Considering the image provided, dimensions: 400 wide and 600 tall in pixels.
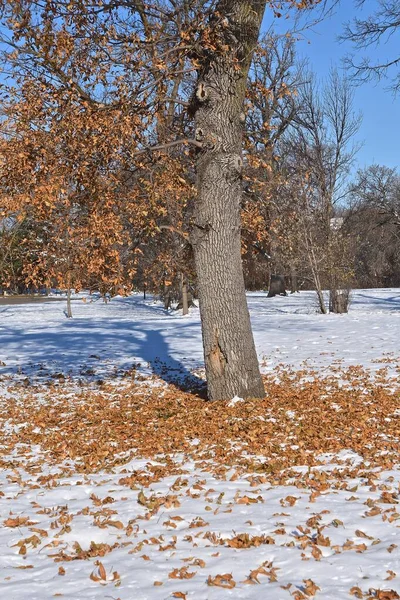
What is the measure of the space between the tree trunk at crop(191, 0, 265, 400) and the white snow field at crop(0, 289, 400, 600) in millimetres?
556

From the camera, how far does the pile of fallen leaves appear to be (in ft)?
18.9

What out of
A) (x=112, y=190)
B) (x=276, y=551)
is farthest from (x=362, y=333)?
(x=276, y=551)

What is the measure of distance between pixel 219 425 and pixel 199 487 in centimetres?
208

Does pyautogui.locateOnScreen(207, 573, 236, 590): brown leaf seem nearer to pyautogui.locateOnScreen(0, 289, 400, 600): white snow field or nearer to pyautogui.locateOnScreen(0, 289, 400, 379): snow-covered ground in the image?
pyautogui.locateOnScreen(0, 289, 400, 600): white snow field

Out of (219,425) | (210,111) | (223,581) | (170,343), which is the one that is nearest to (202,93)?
(210,111)

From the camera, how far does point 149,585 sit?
10.4ft

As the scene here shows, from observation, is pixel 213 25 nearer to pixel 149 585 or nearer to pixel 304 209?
pixel 149 585

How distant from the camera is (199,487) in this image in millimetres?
4781

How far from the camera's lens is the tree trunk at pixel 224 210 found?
25.2 feet

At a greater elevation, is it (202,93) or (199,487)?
(202,93)

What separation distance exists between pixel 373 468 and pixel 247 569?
2.21 metres

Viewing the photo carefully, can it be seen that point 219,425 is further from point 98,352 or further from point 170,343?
point 170,343

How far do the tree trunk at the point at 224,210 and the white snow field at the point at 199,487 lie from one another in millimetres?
556

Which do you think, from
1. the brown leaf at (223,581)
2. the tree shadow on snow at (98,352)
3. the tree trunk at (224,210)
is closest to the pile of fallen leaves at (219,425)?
the tree trunk at (224,210)
